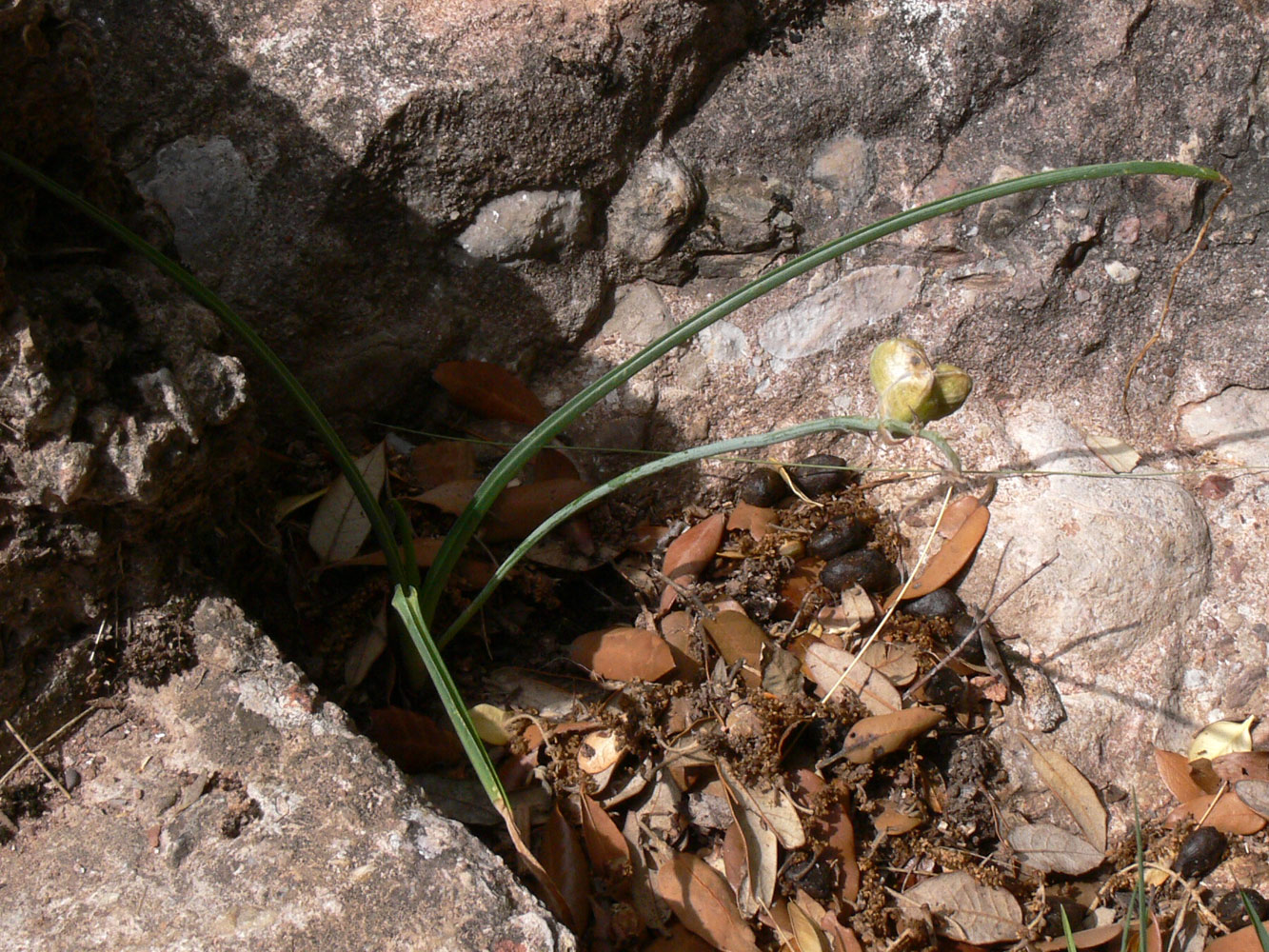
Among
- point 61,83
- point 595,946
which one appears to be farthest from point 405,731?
point 61,83

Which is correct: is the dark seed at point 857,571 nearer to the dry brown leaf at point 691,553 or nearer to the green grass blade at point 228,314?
the dry brown leaf at point 691,553

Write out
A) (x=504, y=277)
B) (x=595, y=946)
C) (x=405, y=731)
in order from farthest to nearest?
(x=504, y=277), (x=405, y=731), (x=595, y=946)

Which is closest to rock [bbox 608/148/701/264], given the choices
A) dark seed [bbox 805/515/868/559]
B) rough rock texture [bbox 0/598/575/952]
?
dark seed [bbox 805/515/868/559]

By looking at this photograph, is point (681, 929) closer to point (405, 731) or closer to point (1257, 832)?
point (405, 731)

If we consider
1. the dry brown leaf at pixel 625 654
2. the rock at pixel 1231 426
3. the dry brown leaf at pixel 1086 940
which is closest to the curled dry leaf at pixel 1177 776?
the dry brown leaf at pixel 1086 940

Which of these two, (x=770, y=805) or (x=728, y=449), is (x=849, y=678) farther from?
(x=728, y=449)

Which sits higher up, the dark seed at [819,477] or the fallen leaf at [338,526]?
the fallen leaf at [338,526]
